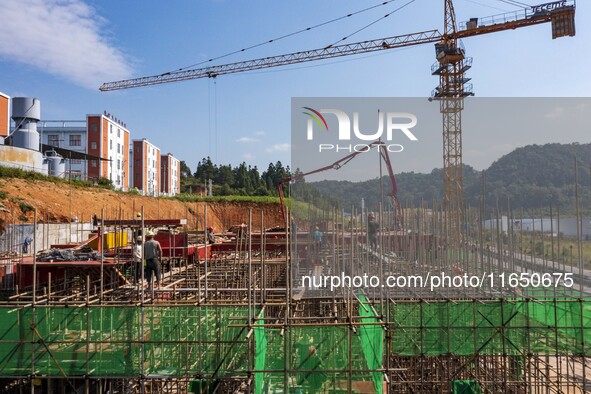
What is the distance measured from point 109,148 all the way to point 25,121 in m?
15.5

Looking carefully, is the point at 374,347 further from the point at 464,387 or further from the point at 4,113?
the point at 4,113

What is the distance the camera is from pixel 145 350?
24.2 ft

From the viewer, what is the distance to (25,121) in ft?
100

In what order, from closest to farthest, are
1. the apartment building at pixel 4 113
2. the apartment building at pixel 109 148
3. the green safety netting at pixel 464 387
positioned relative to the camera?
the green safety netting at pixel 464 387
the apartment building at pixel 4 113
the apartment building at pixel 109 148

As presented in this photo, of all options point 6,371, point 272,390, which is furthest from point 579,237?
point 6,371

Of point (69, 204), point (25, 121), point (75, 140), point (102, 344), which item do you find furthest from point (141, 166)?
point (102, 344)

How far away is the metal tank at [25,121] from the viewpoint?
29709 mm

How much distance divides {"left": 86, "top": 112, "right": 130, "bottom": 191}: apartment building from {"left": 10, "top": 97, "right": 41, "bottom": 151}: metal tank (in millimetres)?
10410

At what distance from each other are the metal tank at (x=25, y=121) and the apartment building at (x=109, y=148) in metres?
10.4

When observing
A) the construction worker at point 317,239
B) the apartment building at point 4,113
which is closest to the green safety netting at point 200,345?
the construction worker at point 317,239

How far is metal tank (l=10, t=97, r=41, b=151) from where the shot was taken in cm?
2971

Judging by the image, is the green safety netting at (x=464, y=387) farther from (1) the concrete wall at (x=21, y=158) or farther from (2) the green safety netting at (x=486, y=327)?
(1) the concrete wall at (x=21, y=158)

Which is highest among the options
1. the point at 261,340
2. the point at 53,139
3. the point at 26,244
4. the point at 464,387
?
the point at 53,139

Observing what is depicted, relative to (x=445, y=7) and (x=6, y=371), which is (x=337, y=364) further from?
(x=445, y=7)
